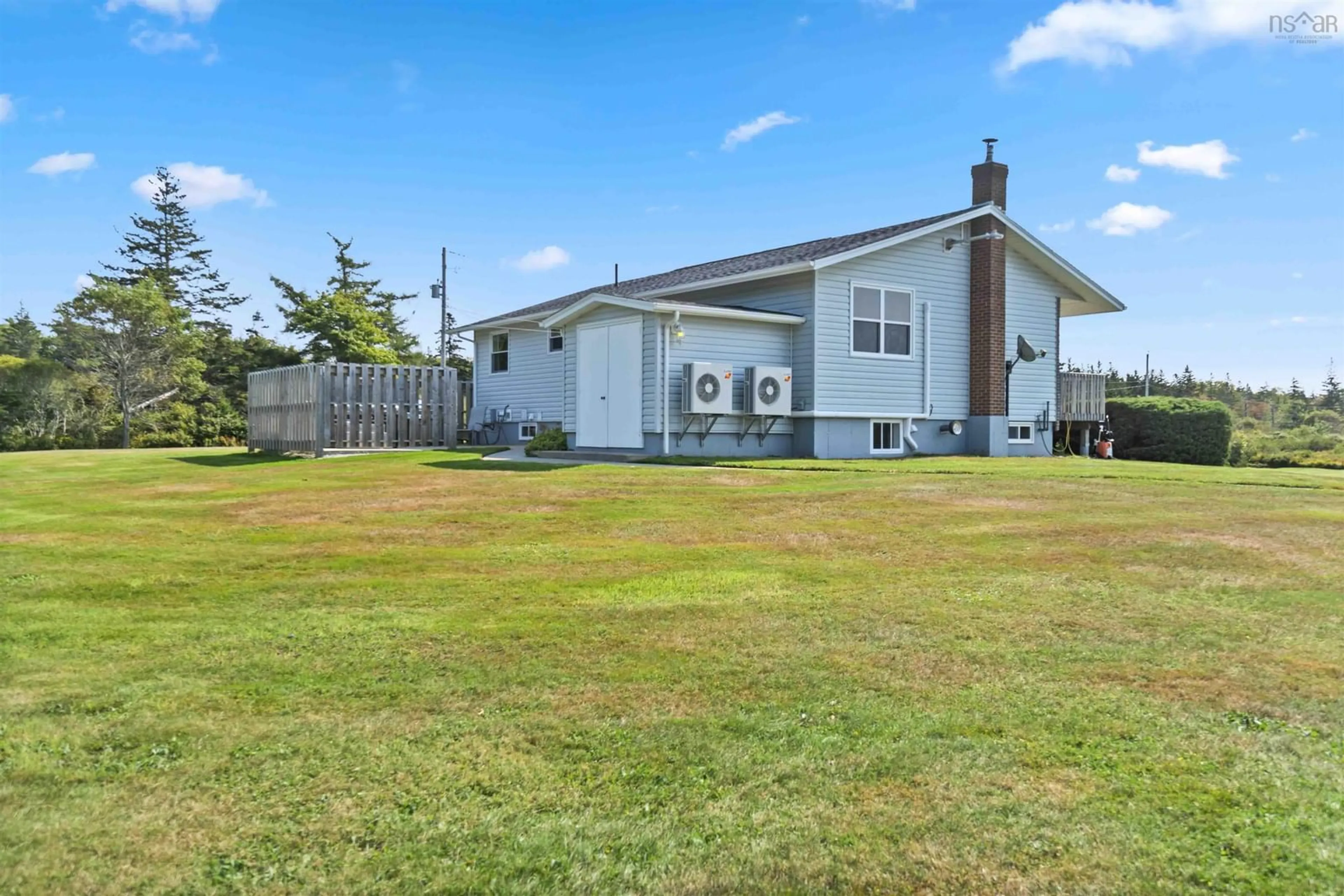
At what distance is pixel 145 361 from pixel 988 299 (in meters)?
27.0

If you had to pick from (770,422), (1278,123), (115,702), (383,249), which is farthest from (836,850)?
(383,249)

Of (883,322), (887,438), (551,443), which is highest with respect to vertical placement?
(883,322)

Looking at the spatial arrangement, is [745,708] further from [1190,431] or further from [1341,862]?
[1190,431]

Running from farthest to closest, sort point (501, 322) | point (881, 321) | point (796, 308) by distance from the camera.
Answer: point (501, 322) < point (881, 321) < point (796, 308)

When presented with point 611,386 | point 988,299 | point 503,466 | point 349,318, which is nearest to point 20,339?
point 349,318

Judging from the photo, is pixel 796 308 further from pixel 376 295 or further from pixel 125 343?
pixel 376 295

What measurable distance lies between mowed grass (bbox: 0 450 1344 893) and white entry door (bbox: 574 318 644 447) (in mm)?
9183

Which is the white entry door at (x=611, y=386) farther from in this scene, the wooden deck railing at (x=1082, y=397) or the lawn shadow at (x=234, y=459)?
the wooden deck railing at (x=1082, y=397)

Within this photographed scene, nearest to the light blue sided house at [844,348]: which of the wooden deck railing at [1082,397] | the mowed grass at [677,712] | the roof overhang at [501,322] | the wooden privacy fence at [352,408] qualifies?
the wooden deck railing at [1082,397]

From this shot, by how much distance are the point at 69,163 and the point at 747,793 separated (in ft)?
119

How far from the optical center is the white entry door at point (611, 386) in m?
16.4

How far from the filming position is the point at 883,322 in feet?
59.9

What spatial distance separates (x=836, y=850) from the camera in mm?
2475

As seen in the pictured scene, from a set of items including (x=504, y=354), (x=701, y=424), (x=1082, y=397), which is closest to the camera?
(x=701, y=424)
